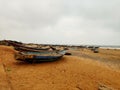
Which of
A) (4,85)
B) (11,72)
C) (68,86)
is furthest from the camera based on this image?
(11,72)

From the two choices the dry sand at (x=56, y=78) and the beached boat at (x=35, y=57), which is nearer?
the dry sand at (x=56, y=78)

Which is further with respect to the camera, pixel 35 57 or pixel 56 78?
pixel 35 57

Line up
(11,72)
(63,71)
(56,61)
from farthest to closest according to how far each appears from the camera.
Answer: (56,61), (63,71), (11,72)

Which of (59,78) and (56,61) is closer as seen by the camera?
(59,78)

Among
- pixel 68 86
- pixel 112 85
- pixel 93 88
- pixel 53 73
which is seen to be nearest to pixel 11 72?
pixel 53 73

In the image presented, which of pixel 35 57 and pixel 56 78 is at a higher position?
pixel 35 57

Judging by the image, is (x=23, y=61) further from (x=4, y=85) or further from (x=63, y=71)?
(x=4, y=85)

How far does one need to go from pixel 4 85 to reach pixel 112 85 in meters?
6.34

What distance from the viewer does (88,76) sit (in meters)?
12.9

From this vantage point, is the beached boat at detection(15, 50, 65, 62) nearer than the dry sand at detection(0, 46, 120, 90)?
No

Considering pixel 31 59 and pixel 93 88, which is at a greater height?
pixel 31 59

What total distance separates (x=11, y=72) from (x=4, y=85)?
11.1ft

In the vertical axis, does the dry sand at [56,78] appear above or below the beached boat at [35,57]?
below

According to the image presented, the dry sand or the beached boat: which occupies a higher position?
the beached boat
